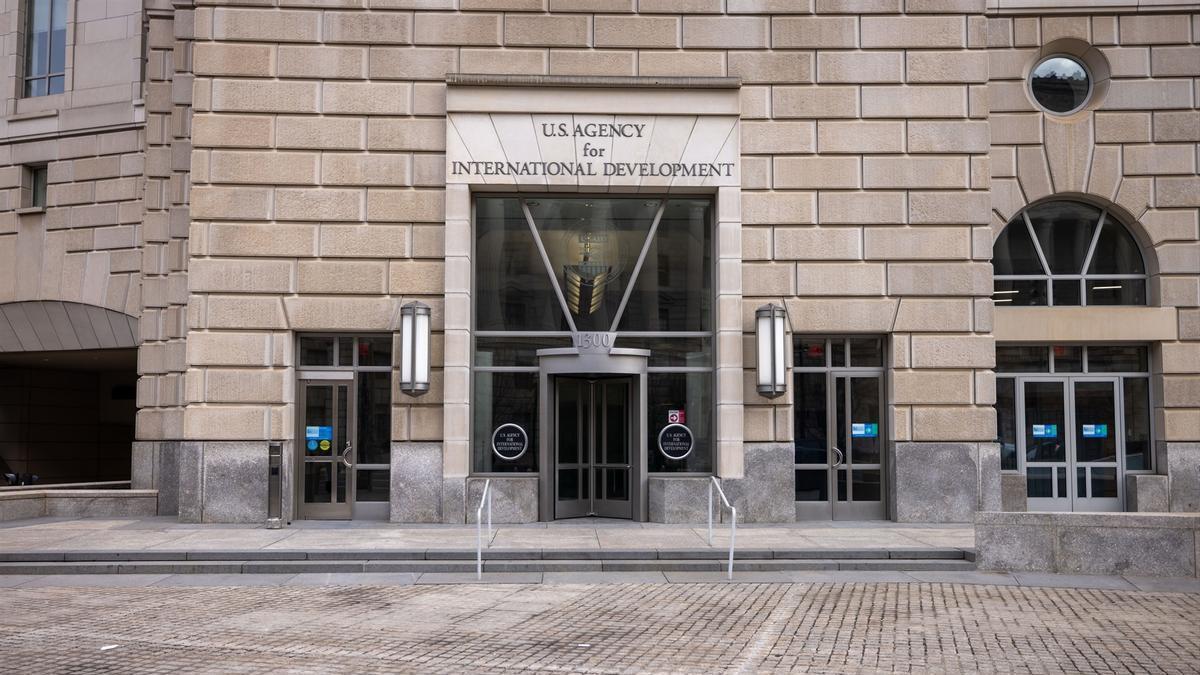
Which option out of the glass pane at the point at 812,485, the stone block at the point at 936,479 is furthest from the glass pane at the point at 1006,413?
the glass pane at the point at 812,485

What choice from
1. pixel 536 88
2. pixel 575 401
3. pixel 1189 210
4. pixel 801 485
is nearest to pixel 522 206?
pixel 536 88

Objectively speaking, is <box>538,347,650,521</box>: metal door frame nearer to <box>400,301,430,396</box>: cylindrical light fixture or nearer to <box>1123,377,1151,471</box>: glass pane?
<box>400,301,430,396</box>: cylindrical light fixture

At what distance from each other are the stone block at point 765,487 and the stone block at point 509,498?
3055mm

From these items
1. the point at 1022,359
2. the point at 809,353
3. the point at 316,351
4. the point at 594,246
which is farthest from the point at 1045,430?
the point at 316,351

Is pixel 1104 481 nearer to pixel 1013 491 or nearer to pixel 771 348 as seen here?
pixel 1013 491

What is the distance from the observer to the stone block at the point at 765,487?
18.9m

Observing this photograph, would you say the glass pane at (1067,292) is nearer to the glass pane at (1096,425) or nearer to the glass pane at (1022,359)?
the glass pane at (1022,359)

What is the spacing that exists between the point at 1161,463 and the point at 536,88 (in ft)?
45.3

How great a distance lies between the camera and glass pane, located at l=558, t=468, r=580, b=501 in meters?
19.5

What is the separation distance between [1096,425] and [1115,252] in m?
3.44

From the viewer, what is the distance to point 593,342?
19109 mm

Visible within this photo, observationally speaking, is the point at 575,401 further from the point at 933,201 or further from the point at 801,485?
the point at 933,201

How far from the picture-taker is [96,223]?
79.2ft

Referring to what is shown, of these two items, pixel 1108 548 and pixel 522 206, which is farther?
pixel 522 206
